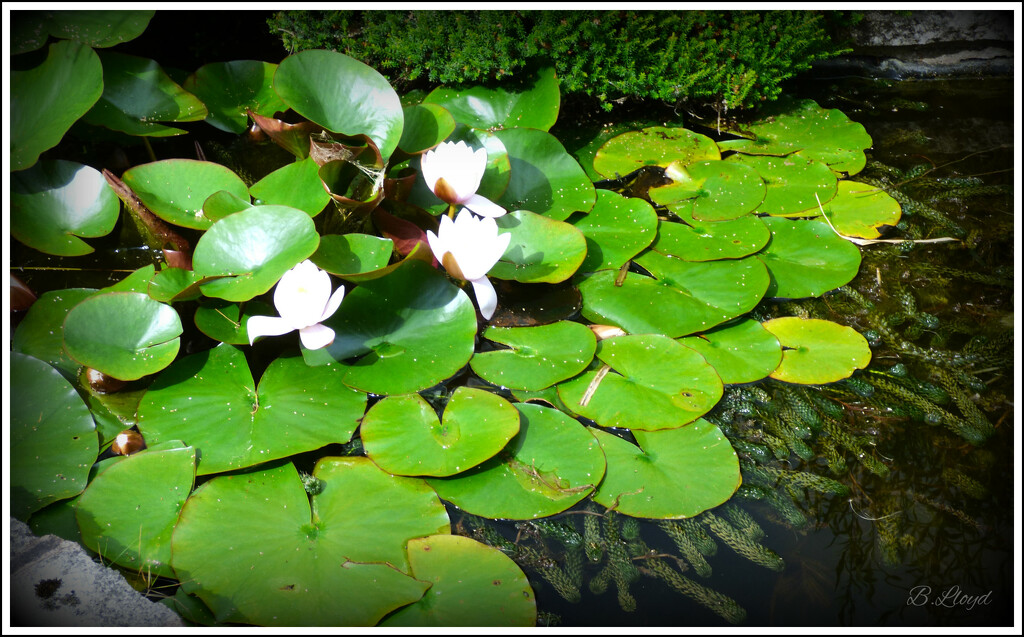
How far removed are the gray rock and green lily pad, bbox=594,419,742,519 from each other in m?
1.12

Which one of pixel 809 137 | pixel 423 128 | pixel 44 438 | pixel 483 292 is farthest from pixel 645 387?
pixel 809 137

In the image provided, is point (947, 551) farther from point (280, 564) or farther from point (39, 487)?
point (39, 487)

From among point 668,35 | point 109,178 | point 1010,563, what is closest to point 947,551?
point 1010,563

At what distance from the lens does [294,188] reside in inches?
81.0

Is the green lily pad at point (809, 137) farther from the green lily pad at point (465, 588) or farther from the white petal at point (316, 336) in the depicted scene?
the green lily pad at point (465, 588)

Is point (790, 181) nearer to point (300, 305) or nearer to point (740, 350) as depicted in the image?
point (740, 350)

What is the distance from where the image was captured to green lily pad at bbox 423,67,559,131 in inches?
98.8

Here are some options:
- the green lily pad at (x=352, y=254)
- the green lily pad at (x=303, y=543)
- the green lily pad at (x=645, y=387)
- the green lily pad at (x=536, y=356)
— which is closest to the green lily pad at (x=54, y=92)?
the green lily pad at (x=352, y=254)

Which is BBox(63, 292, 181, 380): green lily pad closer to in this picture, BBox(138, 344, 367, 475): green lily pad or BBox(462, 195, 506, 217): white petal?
BBox(138, 344, 367, 475): green lily pad

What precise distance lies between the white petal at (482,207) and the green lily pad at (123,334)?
0.99 m

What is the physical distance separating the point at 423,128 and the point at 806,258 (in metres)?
1.59

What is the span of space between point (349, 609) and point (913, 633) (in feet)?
4.52

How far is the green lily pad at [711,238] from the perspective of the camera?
225 cm
